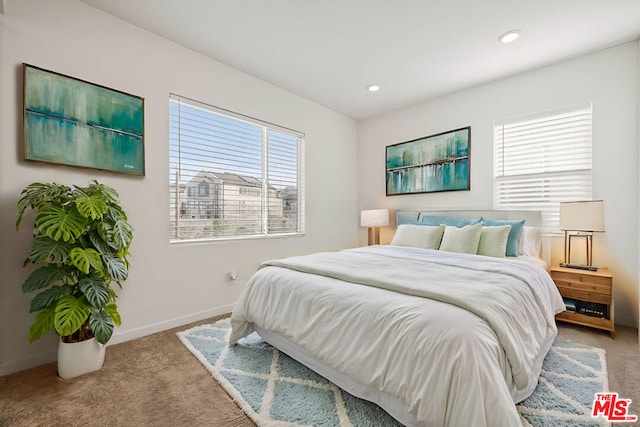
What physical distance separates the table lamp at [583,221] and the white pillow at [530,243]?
21cm

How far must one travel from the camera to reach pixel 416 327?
1246mm

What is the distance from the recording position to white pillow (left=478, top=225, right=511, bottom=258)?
264cm

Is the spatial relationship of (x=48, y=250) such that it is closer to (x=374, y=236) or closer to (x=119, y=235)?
(x=119, y=235)

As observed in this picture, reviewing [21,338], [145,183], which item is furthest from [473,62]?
[21,338]

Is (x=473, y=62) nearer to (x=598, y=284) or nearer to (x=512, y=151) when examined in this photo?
(x=512, y=151)

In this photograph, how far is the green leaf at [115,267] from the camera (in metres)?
1.87

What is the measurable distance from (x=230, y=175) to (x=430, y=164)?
2.58 metres

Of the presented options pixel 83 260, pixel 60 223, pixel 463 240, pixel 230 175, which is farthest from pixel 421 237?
pixel 60 223

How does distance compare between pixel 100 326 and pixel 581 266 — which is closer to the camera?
pixel 100 326

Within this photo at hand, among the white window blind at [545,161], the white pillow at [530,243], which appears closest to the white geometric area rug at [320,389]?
the white pillow at [530,243]

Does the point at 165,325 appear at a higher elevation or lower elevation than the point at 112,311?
lower

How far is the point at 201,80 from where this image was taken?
2814 millimetres

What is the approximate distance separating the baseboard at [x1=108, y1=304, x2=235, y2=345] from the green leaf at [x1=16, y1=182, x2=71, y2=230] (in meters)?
1.10

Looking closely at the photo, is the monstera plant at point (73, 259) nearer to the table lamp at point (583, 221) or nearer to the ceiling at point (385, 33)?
the ceiling at point (385, 33)
